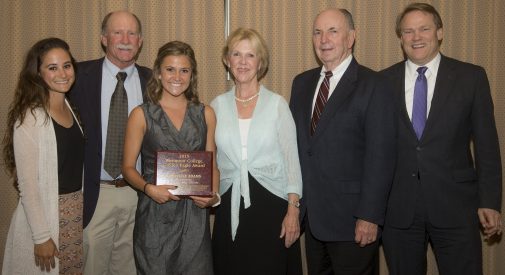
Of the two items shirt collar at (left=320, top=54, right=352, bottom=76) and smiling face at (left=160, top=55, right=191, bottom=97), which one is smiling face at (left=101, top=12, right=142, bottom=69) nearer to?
smiling face at (left=160, top=55, right=191, bottom=97)

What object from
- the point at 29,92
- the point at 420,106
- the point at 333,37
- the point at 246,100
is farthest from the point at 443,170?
the point at 29,92

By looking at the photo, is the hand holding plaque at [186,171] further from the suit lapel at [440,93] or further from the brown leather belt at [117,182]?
the suit lapel at [440,93]

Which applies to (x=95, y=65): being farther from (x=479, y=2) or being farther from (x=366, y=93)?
(x=479, y=2)

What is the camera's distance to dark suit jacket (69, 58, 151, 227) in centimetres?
285

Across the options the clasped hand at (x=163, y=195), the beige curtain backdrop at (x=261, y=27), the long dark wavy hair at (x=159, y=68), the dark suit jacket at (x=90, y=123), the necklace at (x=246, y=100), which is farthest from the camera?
the beige curtain backdrop at (x=261, y=27)

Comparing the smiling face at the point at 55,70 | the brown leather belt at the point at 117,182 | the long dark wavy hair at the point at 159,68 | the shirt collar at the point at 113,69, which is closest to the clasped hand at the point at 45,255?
the brown leather belt at the point at 117,182

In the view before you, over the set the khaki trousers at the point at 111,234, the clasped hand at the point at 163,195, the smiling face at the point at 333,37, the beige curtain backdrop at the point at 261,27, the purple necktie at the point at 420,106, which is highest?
the beige curtain backdrop at the point at 261,27

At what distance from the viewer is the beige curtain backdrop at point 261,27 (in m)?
3.66

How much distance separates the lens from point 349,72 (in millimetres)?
2598

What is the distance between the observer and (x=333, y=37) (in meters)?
2.67

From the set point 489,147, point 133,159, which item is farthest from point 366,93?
point 133,159

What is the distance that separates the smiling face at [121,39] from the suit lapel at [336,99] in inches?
54.3

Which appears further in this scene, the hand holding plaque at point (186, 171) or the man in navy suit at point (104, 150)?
the man in navy suit at point (104, 150)

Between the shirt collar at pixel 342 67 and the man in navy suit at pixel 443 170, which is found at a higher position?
the shirt collar at pixel 342 67
